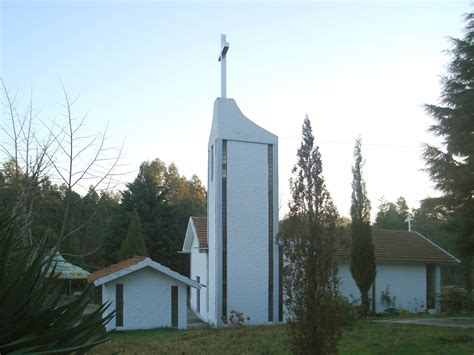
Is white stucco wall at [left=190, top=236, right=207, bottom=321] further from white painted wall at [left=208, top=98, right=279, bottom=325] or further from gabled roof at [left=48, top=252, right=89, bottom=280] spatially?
gabled roof at [left=48, top=252, right=89, bottom=280]

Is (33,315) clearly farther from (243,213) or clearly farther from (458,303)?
(458,303)

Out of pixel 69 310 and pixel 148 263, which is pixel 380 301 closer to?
pixel 148 263

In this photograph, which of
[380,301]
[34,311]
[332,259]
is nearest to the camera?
[34,311]

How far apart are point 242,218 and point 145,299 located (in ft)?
16.0

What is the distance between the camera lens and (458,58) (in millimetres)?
19594

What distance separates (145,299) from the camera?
65.6 feet

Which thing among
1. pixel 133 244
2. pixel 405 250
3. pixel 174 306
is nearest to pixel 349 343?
pixel 174 306

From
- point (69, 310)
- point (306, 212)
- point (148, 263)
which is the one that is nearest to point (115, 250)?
point (148, 263)

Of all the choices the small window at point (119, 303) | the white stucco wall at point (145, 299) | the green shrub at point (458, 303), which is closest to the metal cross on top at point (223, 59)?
the white stucco wall at point (145, 299)

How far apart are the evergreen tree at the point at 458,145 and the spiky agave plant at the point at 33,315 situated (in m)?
16.4

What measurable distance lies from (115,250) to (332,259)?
98.3 ft

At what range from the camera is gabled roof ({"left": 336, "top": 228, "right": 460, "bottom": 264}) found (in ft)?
82.9

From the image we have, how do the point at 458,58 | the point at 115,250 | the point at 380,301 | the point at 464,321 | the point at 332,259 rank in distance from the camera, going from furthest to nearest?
the point at 115,250 → the point at 380,301 → the point at 458,58 → the point at 464,321 → the point at 332,259

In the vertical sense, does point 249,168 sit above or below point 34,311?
above
